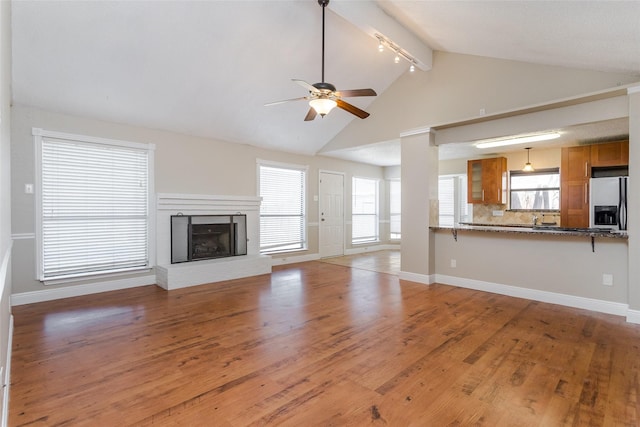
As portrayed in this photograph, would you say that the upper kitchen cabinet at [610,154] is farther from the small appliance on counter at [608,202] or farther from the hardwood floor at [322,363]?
the hardwood floor at [322,363]

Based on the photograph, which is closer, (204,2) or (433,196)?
(204,2)

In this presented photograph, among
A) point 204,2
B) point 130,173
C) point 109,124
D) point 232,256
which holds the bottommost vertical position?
point 232,256

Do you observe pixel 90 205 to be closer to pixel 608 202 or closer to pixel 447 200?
pixel 447 200

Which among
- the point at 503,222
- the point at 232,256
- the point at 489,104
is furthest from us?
the point at 503,222

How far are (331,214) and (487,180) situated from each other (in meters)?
3.57

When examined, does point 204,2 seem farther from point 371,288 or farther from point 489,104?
point 371,288

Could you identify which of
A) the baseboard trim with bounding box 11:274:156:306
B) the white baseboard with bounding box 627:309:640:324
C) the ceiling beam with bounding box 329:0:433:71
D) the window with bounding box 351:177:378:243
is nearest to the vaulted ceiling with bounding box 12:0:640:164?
the ceiling beam with bounding box 329:0:433:71

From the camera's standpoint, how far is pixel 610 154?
523 cm

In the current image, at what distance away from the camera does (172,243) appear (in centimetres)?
520

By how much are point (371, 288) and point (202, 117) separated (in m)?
3.82

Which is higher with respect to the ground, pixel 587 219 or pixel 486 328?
pixel 587 219

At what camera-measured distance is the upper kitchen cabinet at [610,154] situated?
5.12 m

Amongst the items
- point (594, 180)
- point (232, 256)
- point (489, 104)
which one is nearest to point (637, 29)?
point (489, 104)

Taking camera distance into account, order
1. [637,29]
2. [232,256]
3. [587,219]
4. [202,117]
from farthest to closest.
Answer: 1. [232,256]
2. [587,219]
3. [202,117]
4. [637,29]
